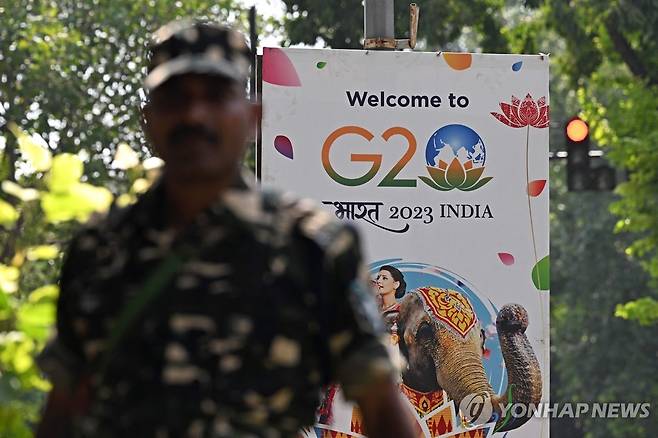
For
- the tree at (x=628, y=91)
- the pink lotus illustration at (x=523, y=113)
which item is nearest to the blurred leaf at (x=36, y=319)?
the pink lotus illustration at (x=523, y=113)

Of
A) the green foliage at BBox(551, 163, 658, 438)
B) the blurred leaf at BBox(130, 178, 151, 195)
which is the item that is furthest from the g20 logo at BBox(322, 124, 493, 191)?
the green foliage at BBox(551, 163, 658, 438)

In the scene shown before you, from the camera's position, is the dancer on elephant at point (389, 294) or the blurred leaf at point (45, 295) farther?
the dancer on elephant at point (389, 294)

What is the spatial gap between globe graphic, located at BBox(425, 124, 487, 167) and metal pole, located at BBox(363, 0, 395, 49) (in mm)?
1653

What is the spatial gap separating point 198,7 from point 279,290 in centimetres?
2709

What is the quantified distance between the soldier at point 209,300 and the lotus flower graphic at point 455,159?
7.04 m

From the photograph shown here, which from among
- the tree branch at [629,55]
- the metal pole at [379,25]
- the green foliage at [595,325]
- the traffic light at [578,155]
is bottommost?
the green foliage at [595,325]

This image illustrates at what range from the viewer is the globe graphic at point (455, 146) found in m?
10.4

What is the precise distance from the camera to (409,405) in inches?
400

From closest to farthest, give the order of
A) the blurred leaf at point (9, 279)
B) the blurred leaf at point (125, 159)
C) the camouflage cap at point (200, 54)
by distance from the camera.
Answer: the camouflage cap at point (200, 54), the blurred leaf at point (9, 279), the blurred leaf at point (125, 159)

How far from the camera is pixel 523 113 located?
10.5m

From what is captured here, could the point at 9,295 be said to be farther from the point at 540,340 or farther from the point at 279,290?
the point at 540,340

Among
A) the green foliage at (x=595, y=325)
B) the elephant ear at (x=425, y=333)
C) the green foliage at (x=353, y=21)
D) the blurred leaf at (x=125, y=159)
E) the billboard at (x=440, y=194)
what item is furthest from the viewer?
the green foliage at (x=595, y=325)

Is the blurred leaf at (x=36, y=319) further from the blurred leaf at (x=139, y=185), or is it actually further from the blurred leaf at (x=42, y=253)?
the blurred leaf at (x=139, y=185)

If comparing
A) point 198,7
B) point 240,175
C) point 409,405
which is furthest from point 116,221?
point 198,7
